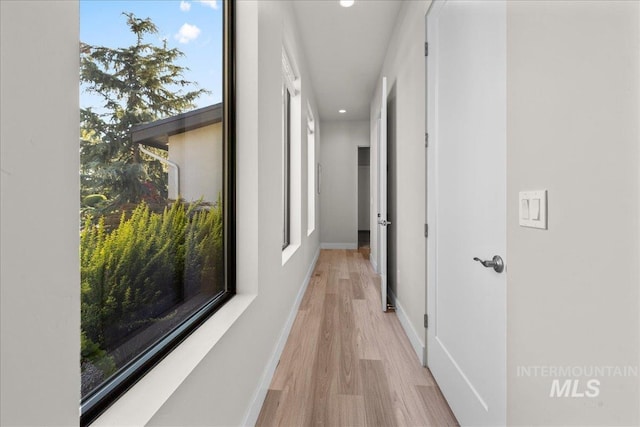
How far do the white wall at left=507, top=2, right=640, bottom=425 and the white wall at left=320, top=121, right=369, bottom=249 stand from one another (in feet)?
19.2

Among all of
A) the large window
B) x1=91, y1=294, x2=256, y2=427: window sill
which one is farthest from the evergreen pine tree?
x1=91, y1=294, x2=256, y2=427: window sill

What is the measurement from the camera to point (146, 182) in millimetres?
950

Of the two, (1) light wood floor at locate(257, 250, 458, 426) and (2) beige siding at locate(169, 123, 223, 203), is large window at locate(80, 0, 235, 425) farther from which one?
(1) light wood floor at locate(257, 250, 458, 426)

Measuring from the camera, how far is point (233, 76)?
5.24 ft

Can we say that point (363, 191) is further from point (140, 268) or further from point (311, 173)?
point (140, 268)

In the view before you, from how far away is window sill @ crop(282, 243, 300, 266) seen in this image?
8.68ft

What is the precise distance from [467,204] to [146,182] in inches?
53.3

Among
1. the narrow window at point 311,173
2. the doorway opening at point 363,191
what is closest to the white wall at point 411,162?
the narrow window at point 311,173

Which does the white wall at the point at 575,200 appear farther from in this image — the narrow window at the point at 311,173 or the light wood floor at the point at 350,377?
the narrow window at the point at 311,173

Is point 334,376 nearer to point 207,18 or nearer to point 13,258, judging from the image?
point 13,258

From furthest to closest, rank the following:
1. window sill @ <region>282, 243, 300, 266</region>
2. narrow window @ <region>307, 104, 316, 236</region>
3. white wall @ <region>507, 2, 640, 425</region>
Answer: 1. narrow window @ <region>307, 104, 316, 236</region>
2. window sill @ <region>282, 243, 300, 266</region>
3. white wall @ <region>507, 2, 640, 425</region>

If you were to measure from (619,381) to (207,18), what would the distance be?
184 centimetres

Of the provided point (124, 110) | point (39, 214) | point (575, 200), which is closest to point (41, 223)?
point (39, 214)

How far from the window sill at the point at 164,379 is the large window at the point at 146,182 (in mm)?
25
